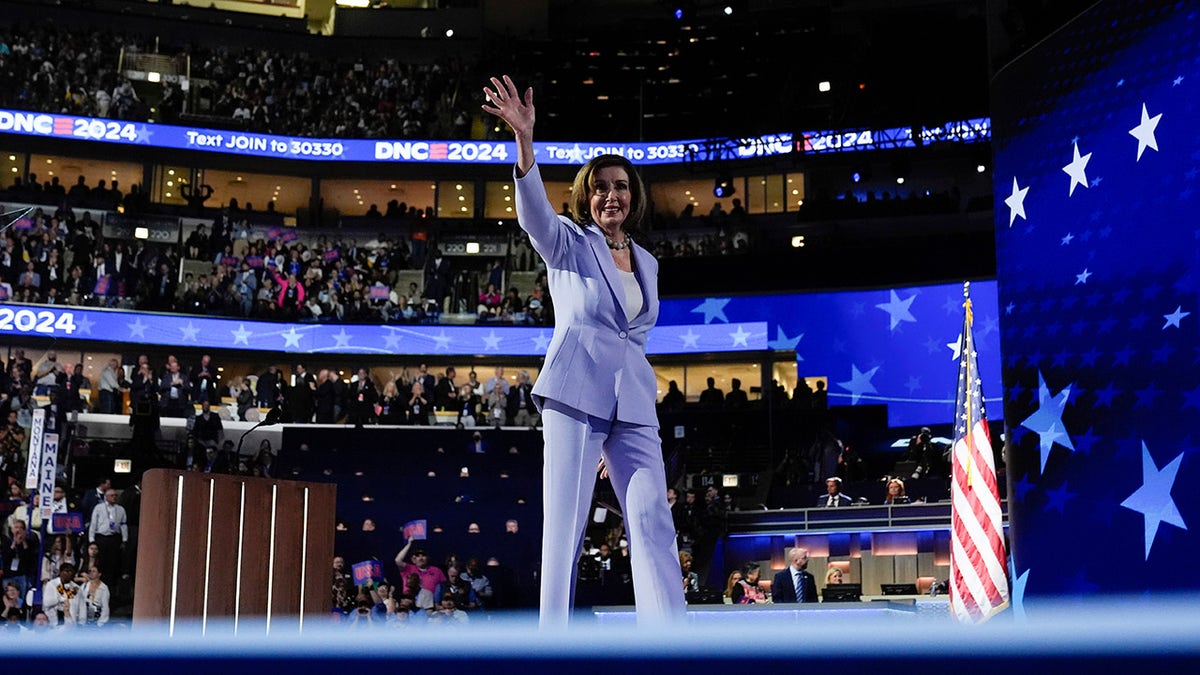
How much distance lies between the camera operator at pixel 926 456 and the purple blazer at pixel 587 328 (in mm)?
16055

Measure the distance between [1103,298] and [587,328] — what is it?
6271mm

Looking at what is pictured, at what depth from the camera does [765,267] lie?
26656 millimetres

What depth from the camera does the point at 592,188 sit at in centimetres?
364

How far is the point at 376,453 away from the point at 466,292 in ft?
27.8

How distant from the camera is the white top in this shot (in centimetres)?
357

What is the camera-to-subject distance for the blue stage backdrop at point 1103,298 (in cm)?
781

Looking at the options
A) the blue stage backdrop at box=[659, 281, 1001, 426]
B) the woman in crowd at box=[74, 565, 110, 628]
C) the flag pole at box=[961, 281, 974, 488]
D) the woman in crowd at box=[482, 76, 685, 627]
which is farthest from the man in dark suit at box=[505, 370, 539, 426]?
the woman in crowd at box=[482, 76, 685, 627]

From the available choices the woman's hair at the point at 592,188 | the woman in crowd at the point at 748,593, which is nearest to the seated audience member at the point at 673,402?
the woman in crowd at the point at 748,593

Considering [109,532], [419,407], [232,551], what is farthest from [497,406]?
[232,551]

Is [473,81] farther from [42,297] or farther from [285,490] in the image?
[285,490]

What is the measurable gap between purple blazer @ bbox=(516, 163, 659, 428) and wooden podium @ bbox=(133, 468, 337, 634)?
118 cm

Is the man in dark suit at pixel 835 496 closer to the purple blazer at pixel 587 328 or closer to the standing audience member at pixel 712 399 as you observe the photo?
the standing audience member at pixel 712 399

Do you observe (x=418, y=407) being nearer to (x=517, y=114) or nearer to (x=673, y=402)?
(x=673, y=402)

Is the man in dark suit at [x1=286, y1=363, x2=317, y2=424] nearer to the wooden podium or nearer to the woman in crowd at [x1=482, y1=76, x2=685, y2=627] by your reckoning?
the wooden podium
